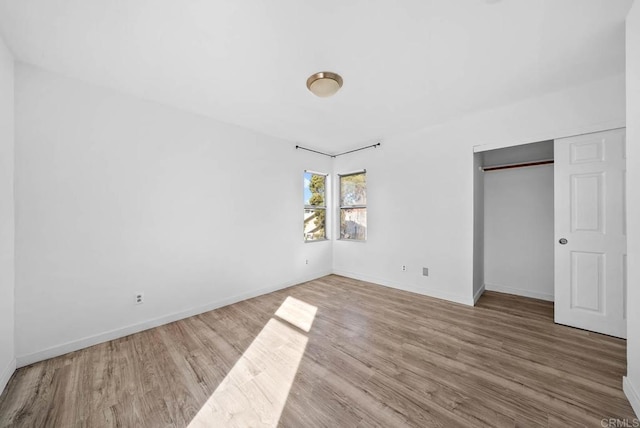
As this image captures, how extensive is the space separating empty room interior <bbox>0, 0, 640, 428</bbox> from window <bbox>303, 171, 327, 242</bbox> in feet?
2.84

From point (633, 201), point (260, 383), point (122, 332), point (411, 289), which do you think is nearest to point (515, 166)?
point (633, 201)

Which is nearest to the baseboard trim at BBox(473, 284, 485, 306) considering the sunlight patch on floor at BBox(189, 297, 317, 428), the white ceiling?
the sunlight patch on floor at BBox(189, 297, 317, 428)

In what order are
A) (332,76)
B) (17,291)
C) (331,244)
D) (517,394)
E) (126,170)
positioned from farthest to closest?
(331,244) < (126,170) < (332,76) < (17,291) < (517,394)

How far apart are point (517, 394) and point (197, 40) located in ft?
11.2

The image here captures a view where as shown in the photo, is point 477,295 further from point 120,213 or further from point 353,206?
point 120,213

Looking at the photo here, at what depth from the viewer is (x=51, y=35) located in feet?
5.54

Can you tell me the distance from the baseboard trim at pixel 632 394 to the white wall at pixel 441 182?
1.60 metres

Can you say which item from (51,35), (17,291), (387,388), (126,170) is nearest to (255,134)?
(126,170)

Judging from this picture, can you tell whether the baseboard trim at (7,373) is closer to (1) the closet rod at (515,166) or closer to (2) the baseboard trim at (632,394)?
(2) the baseboard trim at (632,394)

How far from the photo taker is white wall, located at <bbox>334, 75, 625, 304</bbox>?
2.48 m

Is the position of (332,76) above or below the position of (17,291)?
above

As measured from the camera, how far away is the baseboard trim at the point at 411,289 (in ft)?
10.6

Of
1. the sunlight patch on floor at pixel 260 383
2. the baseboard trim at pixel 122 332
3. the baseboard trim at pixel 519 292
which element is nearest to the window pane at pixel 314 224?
the baseboard trim at pixel 122 332

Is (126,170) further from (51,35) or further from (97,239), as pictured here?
(51,35)
